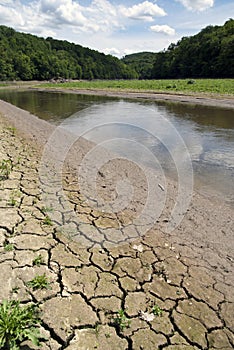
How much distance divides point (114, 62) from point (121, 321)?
161m

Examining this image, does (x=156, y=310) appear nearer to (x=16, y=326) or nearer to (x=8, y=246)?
(x=16, y=326)

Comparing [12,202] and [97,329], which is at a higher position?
[12,202]

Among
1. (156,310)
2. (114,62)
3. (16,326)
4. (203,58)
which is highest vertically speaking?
(114,62)

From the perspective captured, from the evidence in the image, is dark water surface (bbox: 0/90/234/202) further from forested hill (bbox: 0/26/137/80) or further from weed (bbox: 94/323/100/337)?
forested hill (bbox: 0/26/137/80)

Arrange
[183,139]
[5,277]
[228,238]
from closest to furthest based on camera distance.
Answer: [5,277]
[228,238]
[183,139]

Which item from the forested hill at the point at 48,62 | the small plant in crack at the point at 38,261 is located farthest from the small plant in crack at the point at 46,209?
the forested hill at the point at 48,62

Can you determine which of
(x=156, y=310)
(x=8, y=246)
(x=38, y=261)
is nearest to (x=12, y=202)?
(x=8, y=246)

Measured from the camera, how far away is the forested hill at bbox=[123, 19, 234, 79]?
63656 mm

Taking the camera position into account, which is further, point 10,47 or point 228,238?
point 10,47

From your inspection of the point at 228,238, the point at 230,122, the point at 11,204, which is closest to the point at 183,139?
the point at 230,122

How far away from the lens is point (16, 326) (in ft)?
7.34

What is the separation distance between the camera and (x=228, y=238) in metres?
4.30

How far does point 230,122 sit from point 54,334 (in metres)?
15.7

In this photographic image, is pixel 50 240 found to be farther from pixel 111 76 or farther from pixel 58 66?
pixel 111 76
